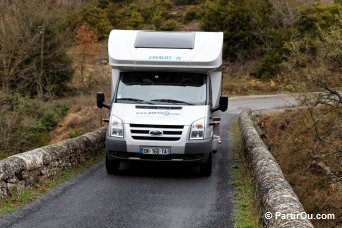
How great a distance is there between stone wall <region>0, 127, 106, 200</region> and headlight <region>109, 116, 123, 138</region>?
1262 millimetres

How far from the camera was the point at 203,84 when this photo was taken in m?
→ 10.9

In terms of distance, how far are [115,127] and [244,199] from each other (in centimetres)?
318

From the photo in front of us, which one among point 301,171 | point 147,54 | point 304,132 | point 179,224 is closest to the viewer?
point 179,224

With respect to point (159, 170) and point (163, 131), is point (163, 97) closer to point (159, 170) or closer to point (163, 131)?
point (163, 131)

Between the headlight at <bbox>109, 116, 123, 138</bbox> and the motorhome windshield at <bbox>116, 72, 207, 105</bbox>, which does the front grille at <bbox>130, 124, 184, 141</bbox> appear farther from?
the motorhome windshield at <bbox>116, 72, 207, 105</bbox>

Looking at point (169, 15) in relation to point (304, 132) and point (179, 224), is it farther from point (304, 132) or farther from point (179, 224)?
point (179, 224)

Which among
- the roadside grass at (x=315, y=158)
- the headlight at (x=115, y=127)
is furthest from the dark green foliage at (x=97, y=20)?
the headlight at (x=115, y=127)

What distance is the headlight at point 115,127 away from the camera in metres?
9.89

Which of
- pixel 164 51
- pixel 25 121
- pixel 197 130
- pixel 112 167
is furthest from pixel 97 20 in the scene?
pixel 197 130

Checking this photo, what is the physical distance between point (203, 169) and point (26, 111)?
1742 centimetres

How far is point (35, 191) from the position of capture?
8609mm

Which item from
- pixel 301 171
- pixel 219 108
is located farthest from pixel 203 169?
pixel 301 171

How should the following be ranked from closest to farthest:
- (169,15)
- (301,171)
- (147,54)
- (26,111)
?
(147,54), (301,171), (26,111), (169,15)

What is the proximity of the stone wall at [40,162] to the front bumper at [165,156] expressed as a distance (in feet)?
3.81
